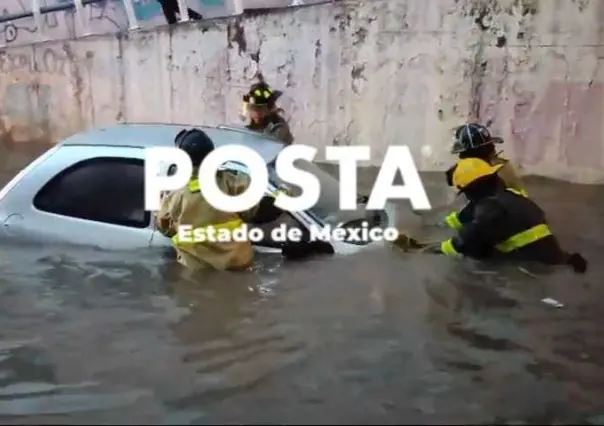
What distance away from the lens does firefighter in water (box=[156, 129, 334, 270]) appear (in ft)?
17.2

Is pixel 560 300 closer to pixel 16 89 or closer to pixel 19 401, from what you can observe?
pixel 19 401

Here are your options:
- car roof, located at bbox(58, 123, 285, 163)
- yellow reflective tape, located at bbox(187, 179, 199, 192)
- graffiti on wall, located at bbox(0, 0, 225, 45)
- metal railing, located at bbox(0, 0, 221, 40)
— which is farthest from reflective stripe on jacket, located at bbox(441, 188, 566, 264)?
graffiti on wall, located at bbox(0, 0, 225, 45)

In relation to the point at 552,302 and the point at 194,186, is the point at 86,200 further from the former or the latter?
the point at 552,302

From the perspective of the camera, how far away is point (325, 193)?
5.90 meters

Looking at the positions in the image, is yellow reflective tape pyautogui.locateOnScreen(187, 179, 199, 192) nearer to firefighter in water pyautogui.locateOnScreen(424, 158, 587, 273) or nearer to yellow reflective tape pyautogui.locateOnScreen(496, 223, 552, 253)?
firefighter in water pyautogui.locateOnScreen(424, 158, 587, 273)

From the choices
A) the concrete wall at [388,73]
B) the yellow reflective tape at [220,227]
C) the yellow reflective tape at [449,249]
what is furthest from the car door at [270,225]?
the concrete wall at [388,73]

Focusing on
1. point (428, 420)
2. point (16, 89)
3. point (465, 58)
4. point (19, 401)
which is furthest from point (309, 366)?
point (16, 89)

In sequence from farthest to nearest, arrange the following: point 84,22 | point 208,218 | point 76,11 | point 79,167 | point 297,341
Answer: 1. point 84,22
2. point 76,11
3. point 79,167
4. point 208,218
5. point 297,341

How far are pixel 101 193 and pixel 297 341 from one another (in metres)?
1.73

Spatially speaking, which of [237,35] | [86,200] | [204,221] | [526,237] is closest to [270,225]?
[204,221]

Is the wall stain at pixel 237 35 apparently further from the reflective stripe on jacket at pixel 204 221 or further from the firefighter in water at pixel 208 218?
the reflective stripe on jacket at pixel 204 221

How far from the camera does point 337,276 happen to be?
564cm

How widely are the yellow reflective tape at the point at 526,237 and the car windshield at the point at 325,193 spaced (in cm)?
98

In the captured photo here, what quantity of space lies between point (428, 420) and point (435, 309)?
1725 mm
